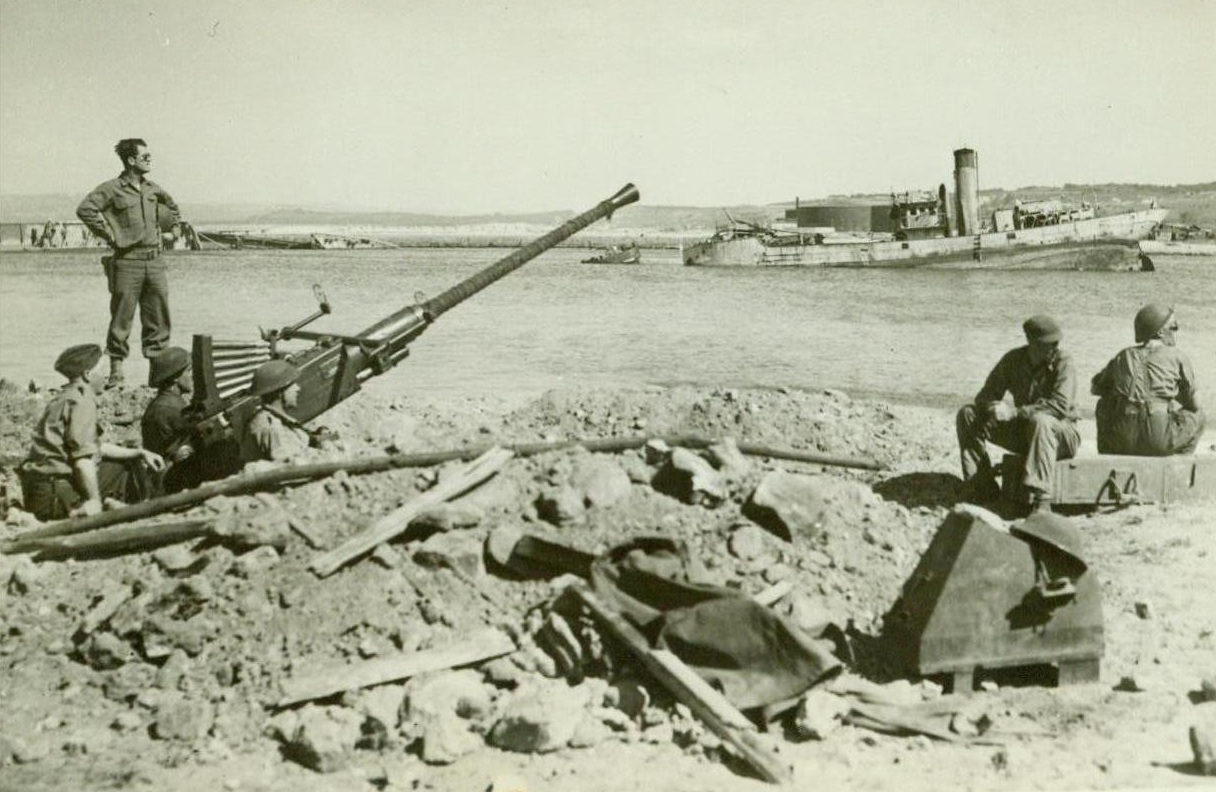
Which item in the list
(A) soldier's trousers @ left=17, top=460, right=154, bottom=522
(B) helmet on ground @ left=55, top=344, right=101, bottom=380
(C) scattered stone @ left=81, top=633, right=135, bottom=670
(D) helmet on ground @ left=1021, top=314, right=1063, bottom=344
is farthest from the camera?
(D) helmet on ground @ left=1021, top=314, right=1063, bottom=344

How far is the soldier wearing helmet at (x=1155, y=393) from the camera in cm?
638

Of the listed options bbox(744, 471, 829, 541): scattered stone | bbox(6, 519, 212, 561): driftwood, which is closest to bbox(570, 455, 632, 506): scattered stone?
bbox(744, 471, 829, 541): scattered stone

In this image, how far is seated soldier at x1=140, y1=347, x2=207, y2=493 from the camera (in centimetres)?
594

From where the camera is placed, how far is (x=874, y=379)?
14.5 meters

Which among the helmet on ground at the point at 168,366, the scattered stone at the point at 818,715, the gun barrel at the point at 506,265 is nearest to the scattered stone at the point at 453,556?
the scattered stone at the point at 818,715

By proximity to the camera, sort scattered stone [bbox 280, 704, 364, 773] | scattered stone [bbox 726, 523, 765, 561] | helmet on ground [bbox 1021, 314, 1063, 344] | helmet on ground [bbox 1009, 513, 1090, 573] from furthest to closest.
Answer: helmet on ground [bbox 1021, 314, 1063, 344], scattered stone [bbox 726, 523, 765, 561], helmet on ground [bbox 1009, 513, 1090, 573], scattered stone [bbox 280, 704, 364, 773]

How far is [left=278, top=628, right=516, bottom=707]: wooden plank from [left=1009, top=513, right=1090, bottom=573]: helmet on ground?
2.23m

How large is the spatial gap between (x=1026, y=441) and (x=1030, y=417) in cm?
15

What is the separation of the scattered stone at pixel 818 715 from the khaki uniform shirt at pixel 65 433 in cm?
434

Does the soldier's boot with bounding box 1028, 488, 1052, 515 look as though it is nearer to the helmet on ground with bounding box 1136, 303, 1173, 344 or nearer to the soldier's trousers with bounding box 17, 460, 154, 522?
the helmet on ground with bounding box 1136, 303, 1173, 344

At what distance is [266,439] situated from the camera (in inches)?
237

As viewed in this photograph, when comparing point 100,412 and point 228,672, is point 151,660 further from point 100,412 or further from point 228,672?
point 100,412

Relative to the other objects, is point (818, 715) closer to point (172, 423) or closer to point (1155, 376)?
point (1155, 376)

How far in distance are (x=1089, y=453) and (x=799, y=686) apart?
3.73 meters
